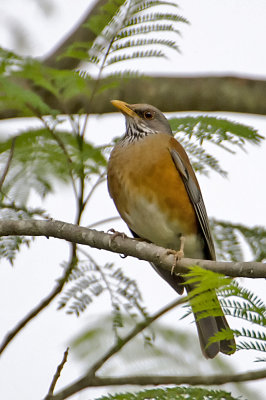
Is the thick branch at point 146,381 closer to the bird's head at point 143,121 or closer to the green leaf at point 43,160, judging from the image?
the green leaf at point 43,160

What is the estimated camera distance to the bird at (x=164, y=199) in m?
5.52

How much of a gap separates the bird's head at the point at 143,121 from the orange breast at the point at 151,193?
0.50m

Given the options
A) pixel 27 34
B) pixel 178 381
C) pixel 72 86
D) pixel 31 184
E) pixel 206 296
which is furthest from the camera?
pixel 27 34

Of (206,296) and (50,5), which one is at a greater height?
(50,5)

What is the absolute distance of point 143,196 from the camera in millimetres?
5500

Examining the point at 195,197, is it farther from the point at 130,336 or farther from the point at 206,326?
the point at 130,336

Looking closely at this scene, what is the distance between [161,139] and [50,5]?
1.76 meters

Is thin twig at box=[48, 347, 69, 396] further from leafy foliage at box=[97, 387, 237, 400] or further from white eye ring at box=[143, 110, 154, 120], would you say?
white eye ring at box=[143, 110, 154, 120]

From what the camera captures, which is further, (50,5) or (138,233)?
(50,5)

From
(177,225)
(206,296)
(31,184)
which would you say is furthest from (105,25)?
(206,296)

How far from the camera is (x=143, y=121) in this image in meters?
6.36

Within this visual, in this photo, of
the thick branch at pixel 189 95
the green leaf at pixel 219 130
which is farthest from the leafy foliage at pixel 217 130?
the thick branch at pixel 189 95

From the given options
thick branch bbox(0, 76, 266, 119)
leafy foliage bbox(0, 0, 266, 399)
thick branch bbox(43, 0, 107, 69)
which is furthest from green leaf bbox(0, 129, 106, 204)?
thick branch bbox(43, 0, 107, 69)

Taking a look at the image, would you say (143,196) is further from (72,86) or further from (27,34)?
(27,34)
